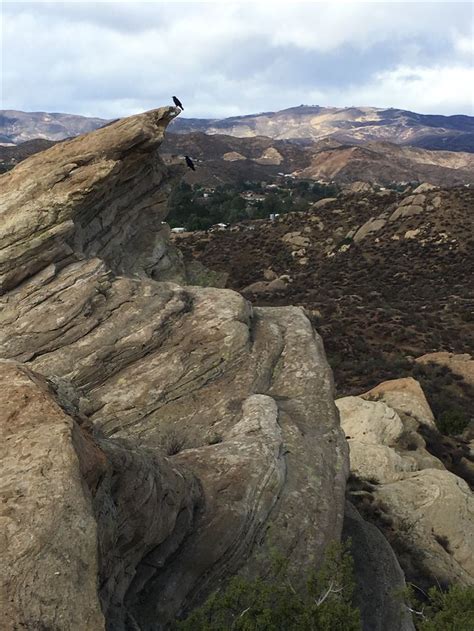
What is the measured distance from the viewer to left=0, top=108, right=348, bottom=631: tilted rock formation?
1017 centimetres

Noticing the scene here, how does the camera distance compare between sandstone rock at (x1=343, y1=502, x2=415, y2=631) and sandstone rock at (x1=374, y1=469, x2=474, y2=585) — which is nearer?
sandstone rock at (x1=343, y1=502, x2=415, y2=631)

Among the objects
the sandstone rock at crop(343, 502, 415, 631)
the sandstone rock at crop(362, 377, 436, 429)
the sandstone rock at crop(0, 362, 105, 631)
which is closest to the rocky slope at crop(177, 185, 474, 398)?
the sandstone rock at crop(362, 377, 436, 429)

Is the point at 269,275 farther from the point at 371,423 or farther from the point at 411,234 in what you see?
the point at 371,423

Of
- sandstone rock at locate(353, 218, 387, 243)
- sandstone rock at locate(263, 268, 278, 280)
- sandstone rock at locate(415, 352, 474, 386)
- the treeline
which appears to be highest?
sandstone rock at locate(353, 218, 387, 243)

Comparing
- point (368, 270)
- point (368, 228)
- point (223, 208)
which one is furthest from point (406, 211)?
point (223, 208)

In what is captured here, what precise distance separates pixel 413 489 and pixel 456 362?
2166 centimetres

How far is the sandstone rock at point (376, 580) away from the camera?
1370cm

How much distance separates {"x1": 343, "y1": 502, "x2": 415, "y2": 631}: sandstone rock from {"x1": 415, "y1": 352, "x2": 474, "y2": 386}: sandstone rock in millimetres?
24612

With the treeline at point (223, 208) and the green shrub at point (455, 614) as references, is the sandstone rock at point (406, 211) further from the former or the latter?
the green shrub at point (455, 614)

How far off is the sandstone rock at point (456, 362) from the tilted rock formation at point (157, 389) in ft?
71.3

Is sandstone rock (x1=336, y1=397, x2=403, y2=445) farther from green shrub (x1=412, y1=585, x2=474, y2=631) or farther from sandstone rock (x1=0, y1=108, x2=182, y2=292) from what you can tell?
green shrub (x1=412, y1=585, x2=474, y2=631)

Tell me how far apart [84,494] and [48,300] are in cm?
1076

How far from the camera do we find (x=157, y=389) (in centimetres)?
1616

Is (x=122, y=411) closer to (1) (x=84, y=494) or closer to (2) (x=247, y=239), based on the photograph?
(1) (x=84, y=494)
